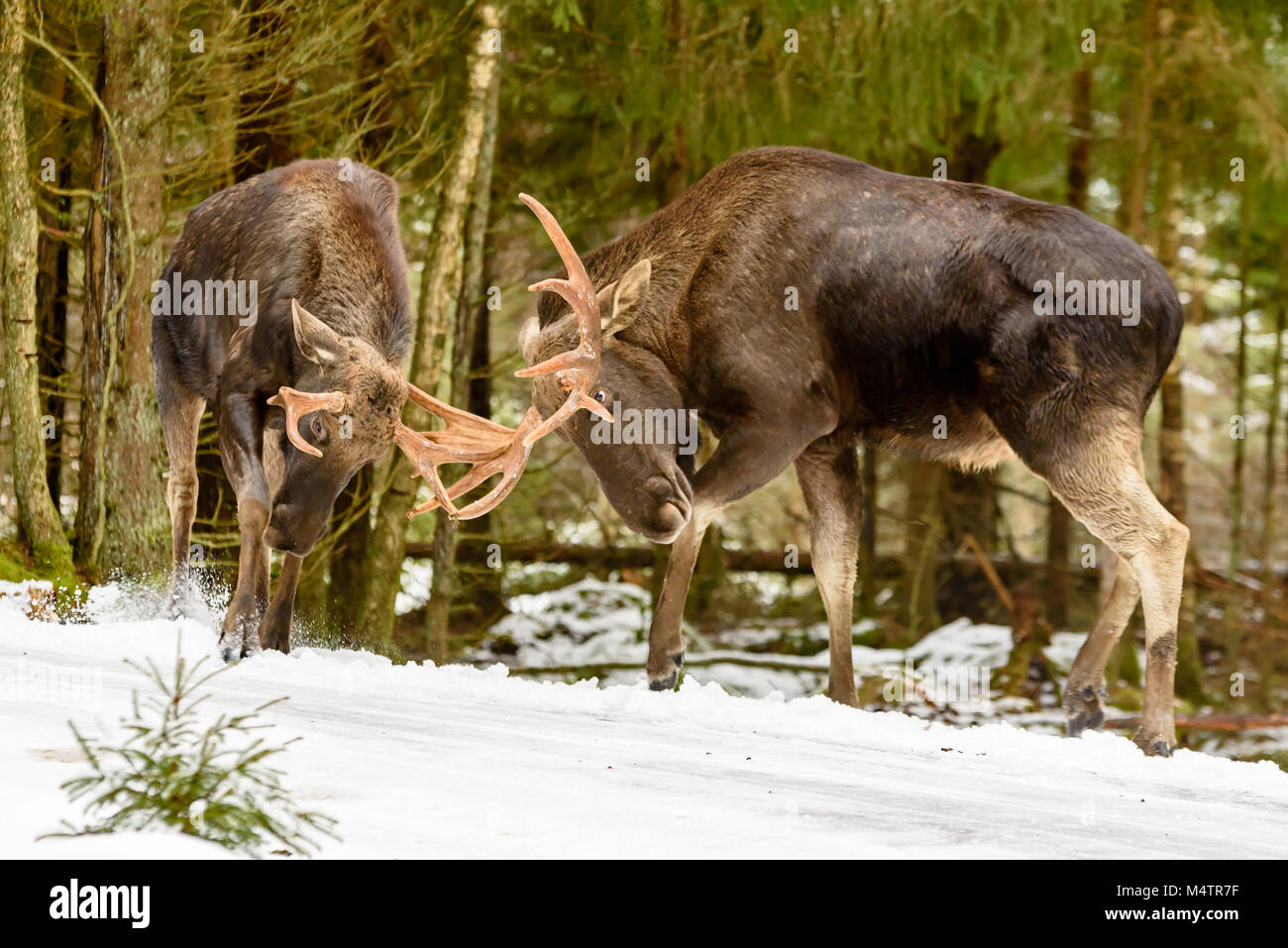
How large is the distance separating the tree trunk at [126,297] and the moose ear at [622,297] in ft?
10.4

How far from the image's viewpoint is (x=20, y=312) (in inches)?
346

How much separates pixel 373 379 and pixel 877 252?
2.69 m

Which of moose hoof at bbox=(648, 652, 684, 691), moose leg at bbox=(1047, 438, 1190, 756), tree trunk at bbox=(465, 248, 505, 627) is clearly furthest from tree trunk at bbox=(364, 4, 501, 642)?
moose leg at bbox=(1047, 438, 1190, 756)

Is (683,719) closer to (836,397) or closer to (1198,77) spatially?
(836,397)

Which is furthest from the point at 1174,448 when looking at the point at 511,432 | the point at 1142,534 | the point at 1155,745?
the point at 511,432

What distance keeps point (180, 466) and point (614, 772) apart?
14.4 ft

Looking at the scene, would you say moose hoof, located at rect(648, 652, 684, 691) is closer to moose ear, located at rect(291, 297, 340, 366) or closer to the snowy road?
the snowy road

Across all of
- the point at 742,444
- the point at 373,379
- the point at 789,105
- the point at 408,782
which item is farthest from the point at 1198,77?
the point at 408,782

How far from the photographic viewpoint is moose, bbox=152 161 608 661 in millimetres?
7316

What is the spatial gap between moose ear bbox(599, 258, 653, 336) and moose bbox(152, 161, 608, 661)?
1.07ft

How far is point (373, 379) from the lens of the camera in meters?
7.48

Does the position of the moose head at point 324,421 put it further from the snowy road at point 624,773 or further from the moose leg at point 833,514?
the moose leg at point 833,514

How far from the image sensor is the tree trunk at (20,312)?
8.70 m

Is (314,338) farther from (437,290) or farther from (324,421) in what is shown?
(437,290)
